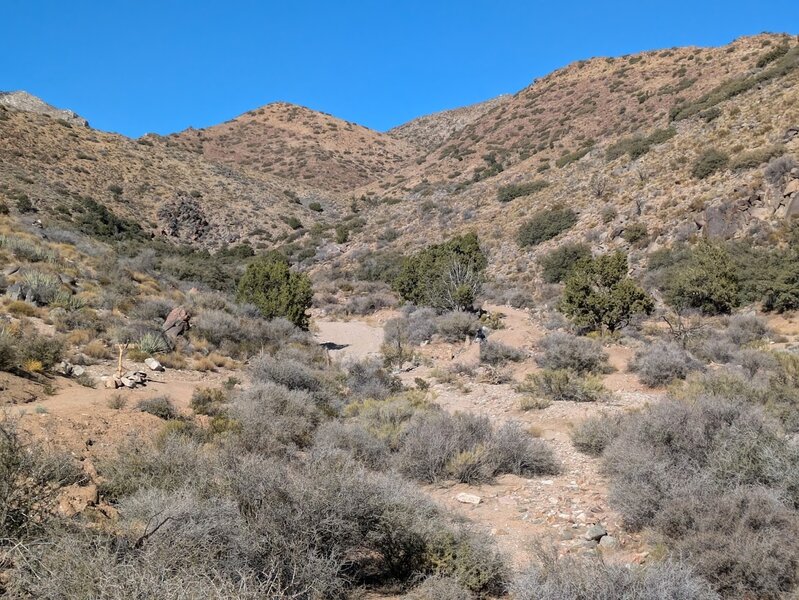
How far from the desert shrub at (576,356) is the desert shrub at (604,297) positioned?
2784 mm

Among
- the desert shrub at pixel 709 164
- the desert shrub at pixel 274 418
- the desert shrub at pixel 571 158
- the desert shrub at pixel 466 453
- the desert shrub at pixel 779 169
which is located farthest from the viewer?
the desert shrub at pixel 571 158

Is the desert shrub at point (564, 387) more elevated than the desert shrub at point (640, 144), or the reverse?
the desert shrub at point (640, 144)

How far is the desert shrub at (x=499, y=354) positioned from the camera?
49.1 feet

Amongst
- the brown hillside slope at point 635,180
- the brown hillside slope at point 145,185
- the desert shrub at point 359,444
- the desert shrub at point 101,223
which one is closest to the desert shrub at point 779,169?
the brown hillside slope at point 635,180

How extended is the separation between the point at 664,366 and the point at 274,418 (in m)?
8.29

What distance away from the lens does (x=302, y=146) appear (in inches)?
2847

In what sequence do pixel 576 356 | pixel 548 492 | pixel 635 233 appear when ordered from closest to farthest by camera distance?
pixel 548 492
pixel 576 356
pixel 635 233

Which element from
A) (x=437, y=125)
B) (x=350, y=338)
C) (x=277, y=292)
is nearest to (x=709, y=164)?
(x=350, y=338)

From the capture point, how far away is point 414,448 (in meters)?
7.37

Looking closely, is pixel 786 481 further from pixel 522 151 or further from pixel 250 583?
pixel 522 151

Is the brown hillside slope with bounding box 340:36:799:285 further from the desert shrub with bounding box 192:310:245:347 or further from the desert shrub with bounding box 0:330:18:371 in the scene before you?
the desert shrub with bounding box 0:330:18:371

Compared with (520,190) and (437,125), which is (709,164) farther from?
(437,125)

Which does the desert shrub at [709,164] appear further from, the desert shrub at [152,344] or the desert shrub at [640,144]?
the desert shrub at [152,344]

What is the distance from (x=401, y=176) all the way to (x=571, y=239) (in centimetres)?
3414
